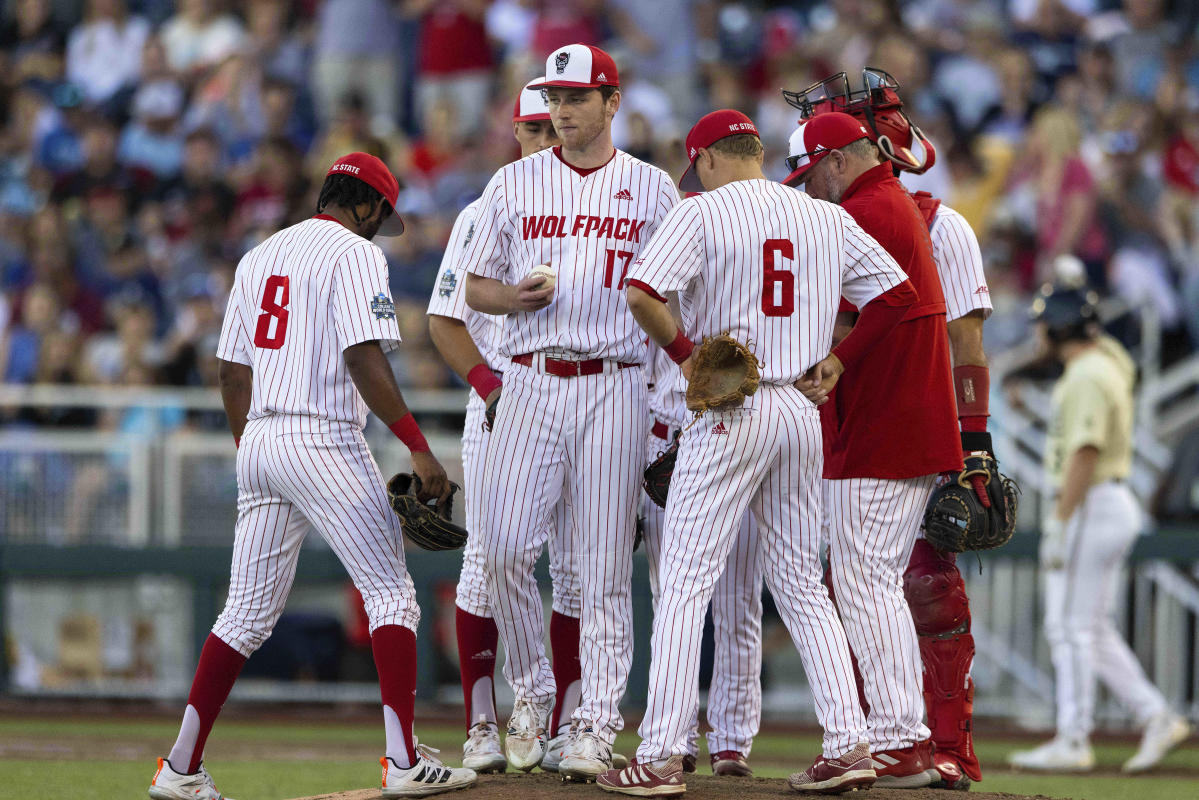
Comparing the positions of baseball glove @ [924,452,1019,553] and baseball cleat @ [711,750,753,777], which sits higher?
baseball glove @ [924,452,1019,553]

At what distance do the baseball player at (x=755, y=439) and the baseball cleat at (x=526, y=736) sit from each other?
730 mm

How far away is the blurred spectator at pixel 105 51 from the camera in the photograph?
14.8m

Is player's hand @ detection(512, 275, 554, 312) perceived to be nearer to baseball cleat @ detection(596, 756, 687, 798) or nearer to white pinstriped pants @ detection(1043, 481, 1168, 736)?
baseball cleat @ detection(596, 756, 687, 798)

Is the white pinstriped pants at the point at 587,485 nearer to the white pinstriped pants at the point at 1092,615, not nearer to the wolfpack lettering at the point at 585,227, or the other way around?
the wolfpack lettering at the point at 585,227

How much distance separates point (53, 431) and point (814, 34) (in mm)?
7110

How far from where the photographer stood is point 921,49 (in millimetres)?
12875

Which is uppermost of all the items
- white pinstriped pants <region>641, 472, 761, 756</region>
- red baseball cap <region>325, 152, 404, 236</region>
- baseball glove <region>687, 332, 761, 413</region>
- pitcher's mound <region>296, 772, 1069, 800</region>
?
red baseball cap <region>325, 152, 404, 236</region>

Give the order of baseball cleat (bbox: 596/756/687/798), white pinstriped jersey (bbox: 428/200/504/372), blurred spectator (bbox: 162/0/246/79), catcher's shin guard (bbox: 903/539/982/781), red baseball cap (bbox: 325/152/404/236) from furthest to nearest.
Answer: blurred spectator (bbox: 162/0/246/79) → catcher's shin guard (bbox: 903/539/982/781) → white pinstriped jersey (bbox: 428/200/504/372) → red baseball cap (bbox: 325/152/404/236) → baseball cleat (bbox: 596/756/687/798)

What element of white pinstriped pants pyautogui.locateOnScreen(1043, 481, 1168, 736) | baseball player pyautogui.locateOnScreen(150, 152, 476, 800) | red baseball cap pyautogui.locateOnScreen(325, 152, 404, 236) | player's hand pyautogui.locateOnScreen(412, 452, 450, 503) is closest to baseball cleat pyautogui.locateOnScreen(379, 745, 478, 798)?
baseball player pyautogui.locateOnScreen(150, 152, 476, 800)

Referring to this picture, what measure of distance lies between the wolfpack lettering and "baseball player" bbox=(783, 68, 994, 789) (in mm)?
1112

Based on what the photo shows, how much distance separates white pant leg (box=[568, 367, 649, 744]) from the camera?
5434 mm

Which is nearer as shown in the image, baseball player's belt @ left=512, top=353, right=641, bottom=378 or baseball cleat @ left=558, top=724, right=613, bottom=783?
baseball cleat @ left=558, top=724, right=613, bottom=783

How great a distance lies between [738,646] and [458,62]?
9.06m

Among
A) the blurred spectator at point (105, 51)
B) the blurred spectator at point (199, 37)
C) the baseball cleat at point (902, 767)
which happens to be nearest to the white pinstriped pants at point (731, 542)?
the baseball cleat at point (902, 767)
